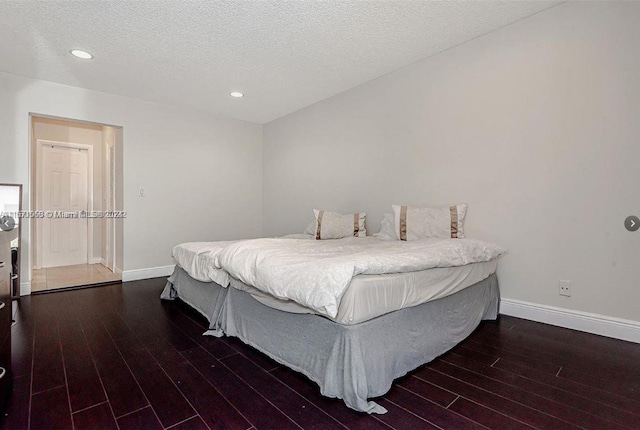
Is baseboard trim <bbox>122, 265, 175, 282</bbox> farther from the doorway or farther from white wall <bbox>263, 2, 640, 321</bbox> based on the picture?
white wall <bbox>263, 2, 640, 321</bbox>

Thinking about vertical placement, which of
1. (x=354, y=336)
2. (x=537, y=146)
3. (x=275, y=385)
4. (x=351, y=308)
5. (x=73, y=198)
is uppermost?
(x=537, y=146)

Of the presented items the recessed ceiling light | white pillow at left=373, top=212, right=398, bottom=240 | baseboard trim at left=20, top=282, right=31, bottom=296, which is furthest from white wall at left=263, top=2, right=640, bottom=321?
baseboard trim at left=20, top=282, right=31, bottom=296

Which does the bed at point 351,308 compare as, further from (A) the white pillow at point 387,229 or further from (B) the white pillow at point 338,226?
(B) the white pillow at point 338,226

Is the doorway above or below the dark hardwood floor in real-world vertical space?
above

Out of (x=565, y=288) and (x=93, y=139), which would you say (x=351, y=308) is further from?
(x=93, y=139)

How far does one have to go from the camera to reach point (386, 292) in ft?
5.33

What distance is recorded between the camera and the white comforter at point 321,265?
1476 millimetres

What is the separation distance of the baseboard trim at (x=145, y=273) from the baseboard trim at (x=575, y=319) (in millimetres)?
4176

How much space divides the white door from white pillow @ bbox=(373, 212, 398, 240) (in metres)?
5.24

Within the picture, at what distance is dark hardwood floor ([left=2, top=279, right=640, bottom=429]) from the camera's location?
139 centimetres

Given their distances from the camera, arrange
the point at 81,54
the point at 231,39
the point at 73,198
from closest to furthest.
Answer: the point at 231,39
the point at 81,54
the point at 73,198

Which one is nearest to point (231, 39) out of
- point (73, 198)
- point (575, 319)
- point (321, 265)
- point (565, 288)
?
point (321, 265)

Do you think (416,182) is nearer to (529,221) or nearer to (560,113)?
(529,221)

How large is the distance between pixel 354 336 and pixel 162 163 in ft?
13.2
